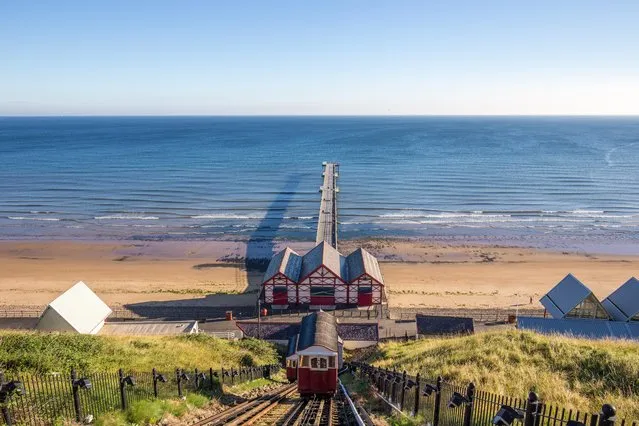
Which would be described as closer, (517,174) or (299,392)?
(299,392)

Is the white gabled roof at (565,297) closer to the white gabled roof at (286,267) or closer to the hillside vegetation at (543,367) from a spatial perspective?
the hillside vegetation at (543,367)

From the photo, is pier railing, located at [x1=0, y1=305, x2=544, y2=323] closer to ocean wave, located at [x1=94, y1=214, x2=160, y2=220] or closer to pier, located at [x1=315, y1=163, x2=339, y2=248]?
pier, located at [x1=315, y1=163, x2=339, y2=248]

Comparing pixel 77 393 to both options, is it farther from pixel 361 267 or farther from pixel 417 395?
pixel 361 267

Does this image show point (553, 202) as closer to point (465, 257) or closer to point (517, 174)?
point (517, 174)

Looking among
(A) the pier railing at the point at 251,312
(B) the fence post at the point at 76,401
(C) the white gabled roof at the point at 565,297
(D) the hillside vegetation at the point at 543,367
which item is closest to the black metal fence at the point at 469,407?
(D) the hillside vegetation at the point at 543,367

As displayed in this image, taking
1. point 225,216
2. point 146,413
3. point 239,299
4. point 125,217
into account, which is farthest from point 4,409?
point 125,217

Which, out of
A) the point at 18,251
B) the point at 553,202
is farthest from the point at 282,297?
the point at 553,202
